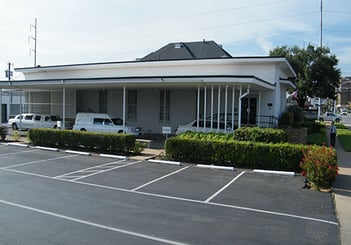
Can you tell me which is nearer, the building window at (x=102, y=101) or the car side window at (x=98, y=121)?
the car side window at (x=98, y=121)

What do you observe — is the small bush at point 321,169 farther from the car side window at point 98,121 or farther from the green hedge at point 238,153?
the car side window at point 98,121

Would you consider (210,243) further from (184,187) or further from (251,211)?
(184,187)

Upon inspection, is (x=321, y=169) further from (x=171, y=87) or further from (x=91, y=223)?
(x=171, y=87)

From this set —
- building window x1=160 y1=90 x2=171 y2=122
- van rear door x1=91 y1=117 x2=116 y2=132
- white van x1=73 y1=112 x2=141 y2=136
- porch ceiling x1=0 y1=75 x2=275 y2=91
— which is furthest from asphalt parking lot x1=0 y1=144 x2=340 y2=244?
building window x1=160 y1=90 x2=171 y2=122

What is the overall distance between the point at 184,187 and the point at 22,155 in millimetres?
9474

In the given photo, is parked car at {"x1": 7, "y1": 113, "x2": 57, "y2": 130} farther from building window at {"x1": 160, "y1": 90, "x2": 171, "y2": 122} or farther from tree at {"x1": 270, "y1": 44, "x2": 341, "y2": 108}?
tree at {"x1": 270, "y1": 44, "x2": 341, "y2": 108}

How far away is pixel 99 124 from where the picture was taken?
23391 mm

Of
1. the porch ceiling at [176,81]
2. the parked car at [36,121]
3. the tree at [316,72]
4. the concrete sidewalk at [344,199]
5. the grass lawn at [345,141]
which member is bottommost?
the concrete sidewalk at [344,199]

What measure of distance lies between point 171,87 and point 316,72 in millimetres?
28886

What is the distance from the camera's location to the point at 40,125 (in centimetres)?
2723

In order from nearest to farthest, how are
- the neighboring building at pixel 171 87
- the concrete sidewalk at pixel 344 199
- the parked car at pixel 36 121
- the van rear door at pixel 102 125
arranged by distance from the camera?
the concrete sidewalk at pixel 344 199 < the neighboring building at pixel 171 87 < the van rear door at pixel 102 125 < the parked car at pixel 36 121

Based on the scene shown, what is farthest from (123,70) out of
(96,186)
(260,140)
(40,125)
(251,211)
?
(251,211)

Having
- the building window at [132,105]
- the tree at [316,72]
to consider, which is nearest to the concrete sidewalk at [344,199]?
the building window at [132,105]

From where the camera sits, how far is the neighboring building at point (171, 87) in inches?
776
